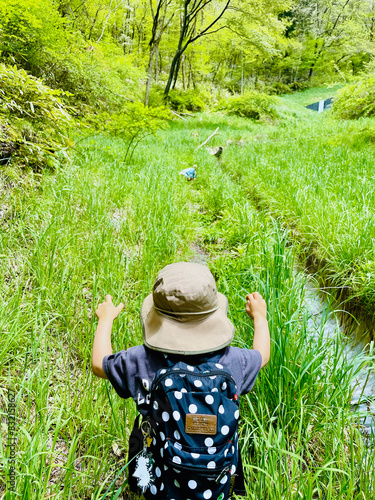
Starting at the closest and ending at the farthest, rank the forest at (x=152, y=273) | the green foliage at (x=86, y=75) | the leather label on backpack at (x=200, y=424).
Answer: the leather label on backpack at (x=200, y=424)
the forest at (x=152, y=273)
the green foliage at (x=86, y=75)

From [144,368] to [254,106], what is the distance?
1589 centimetres

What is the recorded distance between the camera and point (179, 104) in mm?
15953

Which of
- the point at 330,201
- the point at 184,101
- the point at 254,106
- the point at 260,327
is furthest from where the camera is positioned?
the point at 184,101

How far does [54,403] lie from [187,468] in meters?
0.85

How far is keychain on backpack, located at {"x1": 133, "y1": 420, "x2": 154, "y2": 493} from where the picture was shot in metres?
0.99

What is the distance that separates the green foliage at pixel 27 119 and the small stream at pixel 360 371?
3009 mm

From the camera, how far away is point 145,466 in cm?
101

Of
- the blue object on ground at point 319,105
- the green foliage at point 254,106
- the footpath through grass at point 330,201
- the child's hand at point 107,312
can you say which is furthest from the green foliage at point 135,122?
the blue object on ground at point 319,105

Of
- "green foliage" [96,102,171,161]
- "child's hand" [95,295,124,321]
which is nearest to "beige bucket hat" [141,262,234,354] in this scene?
"child's hand" [95,295,124,321]

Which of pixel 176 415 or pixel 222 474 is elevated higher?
pixel 176 415

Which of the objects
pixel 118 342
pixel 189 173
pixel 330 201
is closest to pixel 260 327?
pixel 118 342

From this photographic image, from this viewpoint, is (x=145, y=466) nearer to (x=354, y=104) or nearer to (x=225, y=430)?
(x=225, y=430)

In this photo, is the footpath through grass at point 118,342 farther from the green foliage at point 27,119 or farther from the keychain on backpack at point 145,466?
the green foliage at point 27,119

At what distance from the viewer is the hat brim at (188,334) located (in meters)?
0.95
